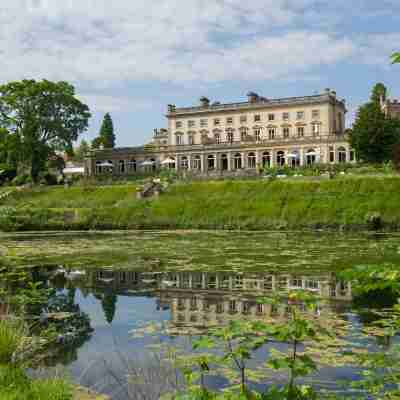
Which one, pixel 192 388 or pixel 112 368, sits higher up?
pixel 192 388

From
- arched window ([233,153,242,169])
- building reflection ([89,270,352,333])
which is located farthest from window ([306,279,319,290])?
arched window ([233,153,242,169])

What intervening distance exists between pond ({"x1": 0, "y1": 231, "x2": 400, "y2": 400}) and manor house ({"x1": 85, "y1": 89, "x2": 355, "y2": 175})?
3947 centimetres

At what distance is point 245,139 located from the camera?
7750cm

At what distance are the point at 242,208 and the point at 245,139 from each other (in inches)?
1311

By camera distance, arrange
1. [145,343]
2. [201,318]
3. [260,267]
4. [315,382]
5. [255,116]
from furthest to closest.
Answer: [255,116] < [260,267] < [201,318] < [145,343] < [315,382]

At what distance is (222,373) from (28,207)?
45.5m

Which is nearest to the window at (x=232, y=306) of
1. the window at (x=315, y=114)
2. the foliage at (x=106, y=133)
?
the window at (x=315, y=114)

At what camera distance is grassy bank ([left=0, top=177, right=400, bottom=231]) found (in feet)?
133

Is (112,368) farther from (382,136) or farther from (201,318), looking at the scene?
(382,136)

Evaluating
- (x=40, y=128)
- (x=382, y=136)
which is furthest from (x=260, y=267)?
(x=40, y=128)

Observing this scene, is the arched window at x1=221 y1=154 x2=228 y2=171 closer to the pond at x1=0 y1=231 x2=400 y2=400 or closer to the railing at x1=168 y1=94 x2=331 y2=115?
the railing at x1=168 y1=94 x2=331 y2=115

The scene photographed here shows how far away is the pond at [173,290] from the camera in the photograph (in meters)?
8.79

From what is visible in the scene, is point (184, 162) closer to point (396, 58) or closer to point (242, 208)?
point (242, 208)

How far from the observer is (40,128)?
217ft
